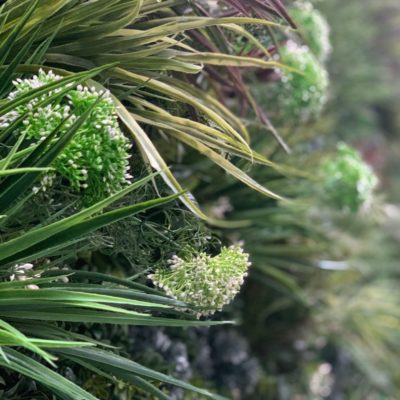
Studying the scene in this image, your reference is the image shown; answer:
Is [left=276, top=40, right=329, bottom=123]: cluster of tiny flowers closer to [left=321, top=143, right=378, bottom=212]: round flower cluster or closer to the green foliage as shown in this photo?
the green foliage

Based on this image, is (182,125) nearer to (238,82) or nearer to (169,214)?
(169,214)

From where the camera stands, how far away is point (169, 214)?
41.2 inches

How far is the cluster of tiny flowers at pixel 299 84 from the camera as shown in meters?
1.73

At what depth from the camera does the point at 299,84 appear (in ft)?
5.69

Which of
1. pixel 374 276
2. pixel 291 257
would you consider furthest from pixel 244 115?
pixel 374 276

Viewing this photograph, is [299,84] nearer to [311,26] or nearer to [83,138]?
[311,26]

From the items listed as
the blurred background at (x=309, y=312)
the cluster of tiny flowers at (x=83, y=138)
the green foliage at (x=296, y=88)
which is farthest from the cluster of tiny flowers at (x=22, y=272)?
the green foliage at (x=296, y=88)

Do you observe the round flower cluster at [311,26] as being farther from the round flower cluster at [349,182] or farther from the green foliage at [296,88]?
the round flower cluster at [349,182]

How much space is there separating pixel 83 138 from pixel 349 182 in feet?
3.41

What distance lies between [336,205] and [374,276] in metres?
1.26

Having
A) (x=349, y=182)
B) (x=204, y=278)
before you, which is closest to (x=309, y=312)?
(x=349, y=182)

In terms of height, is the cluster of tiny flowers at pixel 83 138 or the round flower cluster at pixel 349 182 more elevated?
the cluster of tiny flowers at pixel 83 138

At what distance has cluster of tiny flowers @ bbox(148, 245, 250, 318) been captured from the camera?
0.99 metres

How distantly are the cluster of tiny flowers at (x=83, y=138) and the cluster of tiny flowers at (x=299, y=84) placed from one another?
908mm
